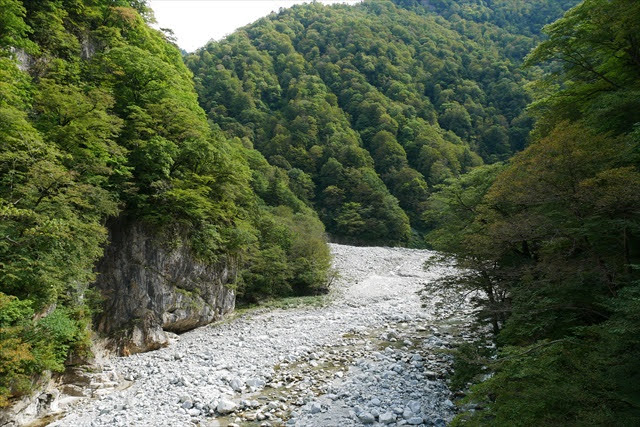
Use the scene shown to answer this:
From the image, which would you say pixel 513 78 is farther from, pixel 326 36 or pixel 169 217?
pixel 169 217

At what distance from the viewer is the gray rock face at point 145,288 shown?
12469mm

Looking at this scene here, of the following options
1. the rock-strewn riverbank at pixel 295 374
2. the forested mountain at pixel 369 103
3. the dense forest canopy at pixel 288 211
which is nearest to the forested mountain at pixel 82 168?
the dense forest canopy at pixel 288 211

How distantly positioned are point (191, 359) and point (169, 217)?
18.1ft

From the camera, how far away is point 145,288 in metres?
13.3

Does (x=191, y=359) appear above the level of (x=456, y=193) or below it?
below

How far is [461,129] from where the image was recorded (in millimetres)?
70000

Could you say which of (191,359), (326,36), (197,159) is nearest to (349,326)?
(191,359)

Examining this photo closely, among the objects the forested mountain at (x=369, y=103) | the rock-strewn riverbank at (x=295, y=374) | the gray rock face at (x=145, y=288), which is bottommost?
the rock-strewn riverbank at (x=295, y=374)

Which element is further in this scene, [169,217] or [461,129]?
[461,129]

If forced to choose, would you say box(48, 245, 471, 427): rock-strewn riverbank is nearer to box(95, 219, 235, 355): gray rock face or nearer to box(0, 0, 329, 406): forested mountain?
box(95, 219, 235, 355): gray rock face

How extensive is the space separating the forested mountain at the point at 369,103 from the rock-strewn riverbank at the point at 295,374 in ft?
113

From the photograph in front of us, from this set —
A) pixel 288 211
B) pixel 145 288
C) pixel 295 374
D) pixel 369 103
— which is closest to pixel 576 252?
pixel 295 374

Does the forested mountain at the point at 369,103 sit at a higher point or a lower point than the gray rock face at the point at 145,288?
higher

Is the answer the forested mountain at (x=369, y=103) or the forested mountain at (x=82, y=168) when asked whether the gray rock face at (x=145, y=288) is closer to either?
the forested mountain at (x=82, y=168)
